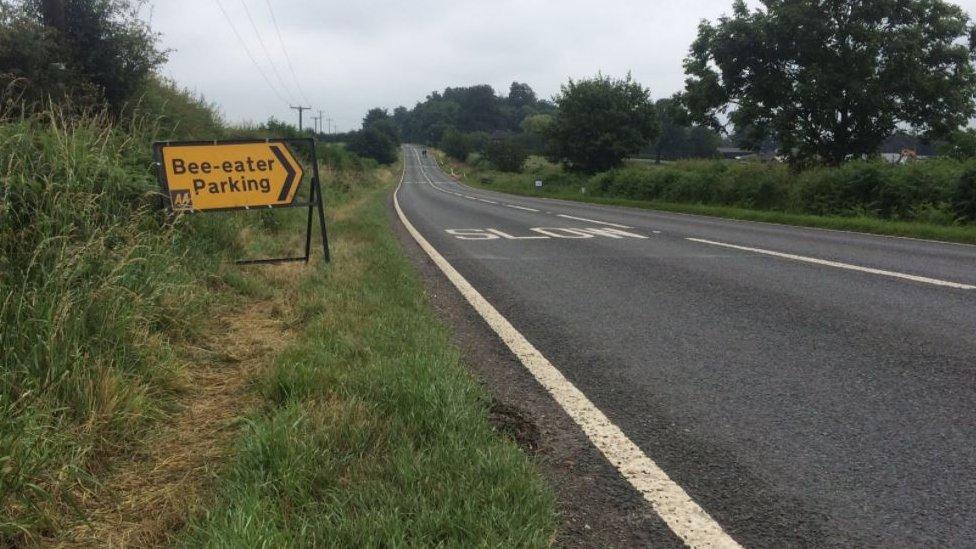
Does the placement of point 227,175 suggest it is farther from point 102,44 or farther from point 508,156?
point 508,156

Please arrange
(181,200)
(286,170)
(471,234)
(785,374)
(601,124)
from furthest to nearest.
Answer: (601,124) < (471,234) < (286,170) < (181,200) < (785,374)

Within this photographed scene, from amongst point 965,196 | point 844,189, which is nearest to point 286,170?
point 965,196

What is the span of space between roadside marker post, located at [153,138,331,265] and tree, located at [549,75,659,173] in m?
39.1

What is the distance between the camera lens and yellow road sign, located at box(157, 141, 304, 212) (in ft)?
19.0

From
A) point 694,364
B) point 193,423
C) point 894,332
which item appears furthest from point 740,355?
point 193,423

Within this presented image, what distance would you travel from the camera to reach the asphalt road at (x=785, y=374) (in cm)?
226

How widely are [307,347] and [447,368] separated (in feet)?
3.08

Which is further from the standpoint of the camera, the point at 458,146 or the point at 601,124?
the point at 458,146

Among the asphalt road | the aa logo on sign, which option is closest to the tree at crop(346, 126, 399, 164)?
the aa logo on sign

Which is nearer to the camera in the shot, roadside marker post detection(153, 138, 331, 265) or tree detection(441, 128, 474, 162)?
roadside marker post detection(153, 138, 331, 265)

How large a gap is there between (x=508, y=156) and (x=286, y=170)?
7243cm

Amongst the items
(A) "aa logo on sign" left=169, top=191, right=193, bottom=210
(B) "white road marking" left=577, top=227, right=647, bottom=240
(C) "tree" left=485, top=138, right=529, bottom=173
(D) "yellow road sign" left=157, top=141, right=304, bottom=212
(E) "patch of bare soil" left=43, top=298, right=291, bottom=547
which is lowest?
(E) "patch of bare soil" left=43, top=298, right=291, bottom=547

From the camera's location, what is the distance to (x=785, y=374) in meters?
3.61

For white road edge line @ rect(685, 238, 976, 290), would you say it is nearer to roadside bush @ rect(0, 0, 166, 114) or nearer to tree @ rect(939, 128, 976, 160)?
roadside bush @ rect(0, 0, 166, 114)
